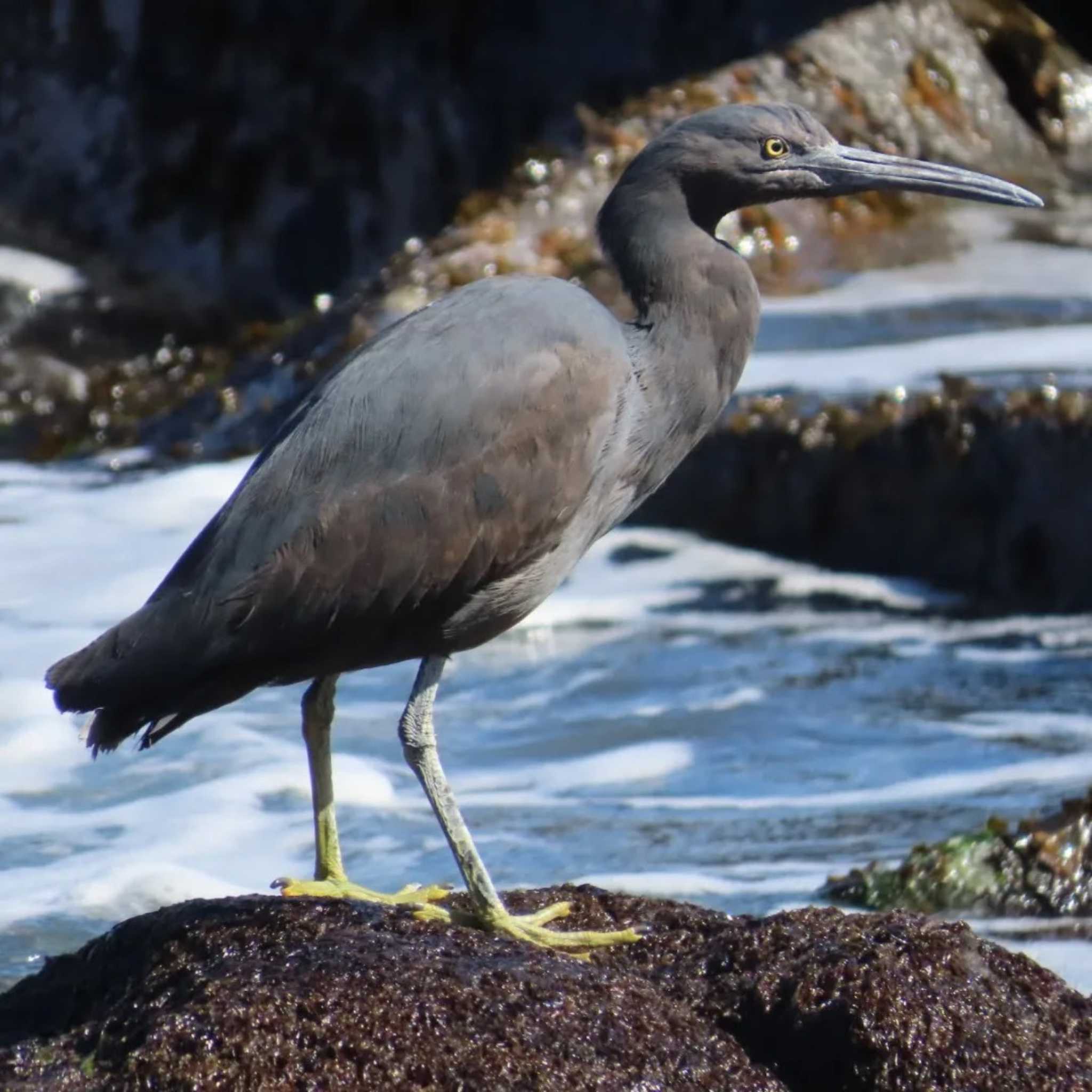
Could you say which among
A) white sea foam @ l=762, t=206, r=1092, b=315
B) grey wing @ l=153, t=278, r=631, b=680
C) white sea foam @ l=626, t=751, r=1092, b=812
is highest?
grey wing @ l=153, t=278, r=631, b=680

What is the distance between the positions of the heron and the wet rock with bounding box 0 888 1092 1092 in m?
0.39

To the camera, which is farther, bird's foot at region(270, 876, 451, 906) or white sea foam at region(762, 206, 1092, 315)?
white sea foam at region(762, 206, 1092, 315)

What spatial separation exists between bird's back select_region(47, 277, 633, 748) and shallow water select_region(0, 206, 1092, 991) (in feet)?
5.09

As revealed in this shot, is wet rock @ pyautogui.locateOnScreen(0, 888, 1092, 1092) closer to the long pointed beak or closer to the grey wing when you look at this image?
the grey wing

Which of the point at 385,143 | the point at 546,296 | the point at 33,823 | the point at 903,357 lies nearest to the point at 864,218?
the point at 903,357

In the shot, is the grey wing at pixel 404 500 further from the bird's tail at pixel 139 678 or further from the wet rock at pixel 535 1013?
the wet rock at pixel 535 1013

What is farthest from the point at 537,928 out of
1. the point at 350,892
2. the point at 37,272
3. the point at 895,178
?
the point at 37,272

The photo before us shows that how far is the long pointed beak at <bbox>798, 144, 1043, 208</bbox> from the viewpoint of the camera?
4910mm

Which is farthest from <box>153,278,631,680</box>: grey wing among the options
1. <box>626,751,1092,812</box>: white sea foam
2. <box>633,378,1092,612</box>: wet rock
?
<box>633,378,1092,612</box>: wet rock

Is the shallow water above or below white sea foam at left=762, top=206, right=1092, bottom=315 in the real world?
below

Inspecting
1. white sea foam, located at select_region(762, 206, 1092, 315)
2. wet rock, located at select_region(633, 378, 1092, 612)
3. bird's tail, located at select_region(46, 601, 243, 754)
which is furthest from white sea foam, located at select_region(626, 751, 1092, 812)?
white sea foam, located at select_region(762, 206, 1092, 315)

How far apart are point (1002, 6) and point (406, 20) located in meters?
3.60

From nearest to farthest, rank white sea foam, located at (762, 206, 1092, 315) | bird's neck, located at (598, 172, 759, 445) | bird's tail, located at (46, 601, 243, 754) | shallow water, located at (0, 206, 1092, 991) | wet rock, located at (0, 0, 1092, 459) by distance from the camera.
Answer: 1. bird's tail, located at (46, 601, 243, 754)
2. bird's neck, located at (598, 172, 759, 445)
3. shallow water, located at (0, 206, 1092, 991)
4. white sea foam, located at (762, 206, 1092, 315)
5. wet rock, located at (0, 0, 1092, 459)

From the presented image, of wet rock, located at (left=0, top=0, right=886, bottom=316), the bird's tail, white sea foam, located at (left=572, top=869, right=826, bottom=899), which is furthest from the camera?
wet rock, located at (left=0, top=0, right=886, bottom=316)
